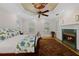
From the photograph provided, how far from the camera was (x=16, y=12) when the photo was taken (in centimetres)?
186

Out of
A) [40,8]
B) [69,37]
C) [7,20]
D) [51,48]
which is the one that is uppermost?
[40,8]

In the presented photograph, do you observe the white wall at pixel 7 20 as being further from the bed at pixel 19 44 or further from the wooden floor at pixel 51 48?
the wooden floor at pixel 51 48

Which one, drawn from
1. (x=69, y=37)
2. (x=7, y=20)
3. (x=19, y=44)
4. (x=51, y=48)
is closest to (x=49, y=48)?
(x=51, y=48)

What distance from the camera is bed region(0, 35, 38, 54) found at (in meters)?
1.84

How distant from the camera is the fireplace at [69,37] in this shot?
183cm

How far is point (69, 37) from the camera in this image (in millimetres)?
1874

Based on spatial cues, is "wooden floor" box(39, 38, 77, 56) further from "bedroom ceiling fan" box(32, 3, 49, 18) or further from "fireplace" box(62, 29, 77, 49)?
"bedroom ceiling fan" box(32, 3, 49, 18)

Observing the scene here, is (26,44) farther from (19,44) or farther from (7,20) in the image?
(7,20)

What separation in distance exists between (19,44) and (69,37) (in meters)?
0.74

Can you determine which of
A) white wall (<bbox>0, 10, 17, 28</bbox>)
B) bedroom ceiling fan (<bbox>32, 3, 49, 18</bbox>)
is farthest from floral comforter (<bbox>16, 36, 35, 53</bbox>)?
bedroom ceiling fan (<bbox>32, 3, 49, 18</bbox>)

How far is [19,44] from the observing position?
1869mm

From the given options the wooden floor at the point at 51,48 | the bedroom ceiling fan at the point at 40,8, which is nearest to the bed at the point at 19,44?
the wooden floor at the point at 51,48

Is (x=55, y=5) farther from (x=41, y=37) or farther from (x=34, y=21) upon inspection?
(x=41, y=37)

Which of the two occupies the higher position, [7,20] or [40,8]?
[40,8]
